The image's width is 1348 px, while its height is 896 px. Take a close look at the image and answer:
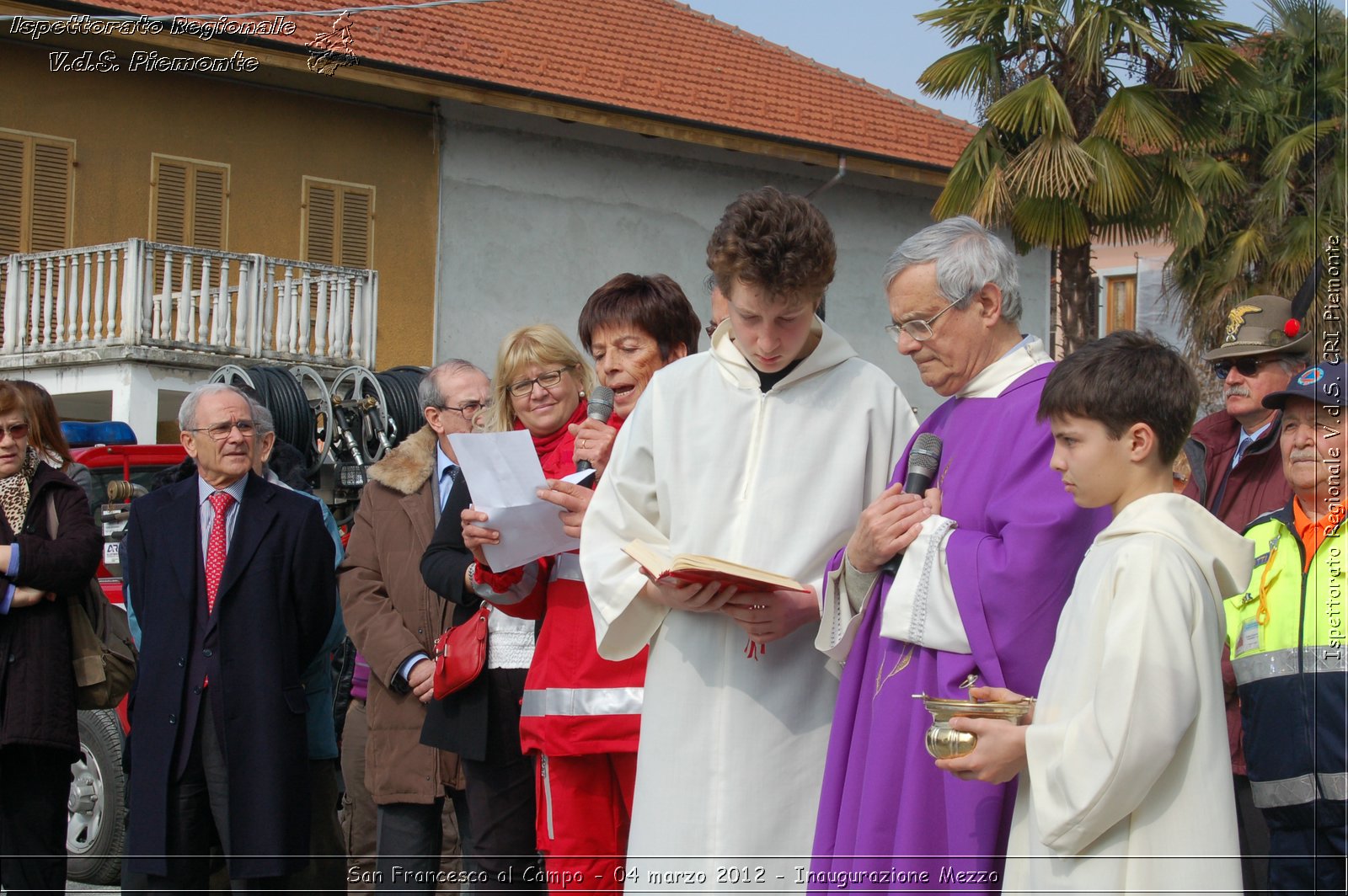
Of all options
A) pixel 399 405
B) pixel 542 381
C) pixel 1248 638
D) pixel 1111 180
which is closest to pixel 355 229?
pixel 399 405

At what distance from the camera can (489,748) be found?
4.54m

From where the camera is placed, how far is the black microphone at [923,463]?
10.5 ft

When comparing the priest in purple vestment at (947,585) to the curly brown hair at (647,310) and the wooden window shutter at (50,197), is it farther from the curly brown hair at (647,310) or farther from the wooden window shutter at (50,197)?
the wooden window shutter at (50,197)

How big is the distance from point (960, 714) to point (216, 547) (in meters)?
3.20

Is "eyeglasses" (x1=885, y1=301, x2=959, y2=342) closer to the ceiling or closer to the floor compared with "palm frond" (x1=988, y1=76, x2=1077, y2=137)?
closer to the floor

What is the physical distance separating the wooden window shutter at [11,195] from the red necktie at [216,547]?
47.5ft

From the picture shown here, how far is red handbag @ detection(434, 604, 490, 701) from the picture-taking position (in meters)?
4.54

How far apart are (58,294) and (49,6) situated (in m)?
3.23

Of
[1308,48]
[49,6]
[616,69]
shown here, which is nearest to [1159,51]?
[1308,48]

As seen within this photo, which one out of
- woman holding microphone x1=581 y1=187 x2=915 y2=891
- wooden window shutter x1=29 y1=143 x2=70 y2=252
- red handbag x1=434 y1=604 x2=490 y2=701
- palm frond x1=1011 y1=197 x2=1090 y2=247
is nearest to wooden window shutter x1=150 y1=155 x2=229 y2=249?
wooden window shutter x1=29 y1=143 x2=70 y2=252

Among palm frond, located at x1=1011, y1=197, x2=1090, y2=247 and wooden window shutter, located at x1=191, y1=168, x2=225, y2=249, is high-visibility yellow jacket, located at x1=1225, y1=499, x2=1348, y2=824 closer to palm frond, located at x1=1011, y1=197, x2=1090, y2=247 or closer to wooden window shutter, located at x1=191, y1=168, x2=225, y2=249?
palm frond, located at x1=1011, y1=197, x2=1090, y2=247

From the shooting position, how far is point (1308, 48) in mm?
17359

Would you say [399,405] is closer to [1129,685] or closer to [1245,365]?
[1245,365]

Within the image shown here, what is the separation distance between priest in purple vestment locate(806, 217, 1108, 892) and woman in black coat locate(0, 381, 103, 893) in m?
3.18
